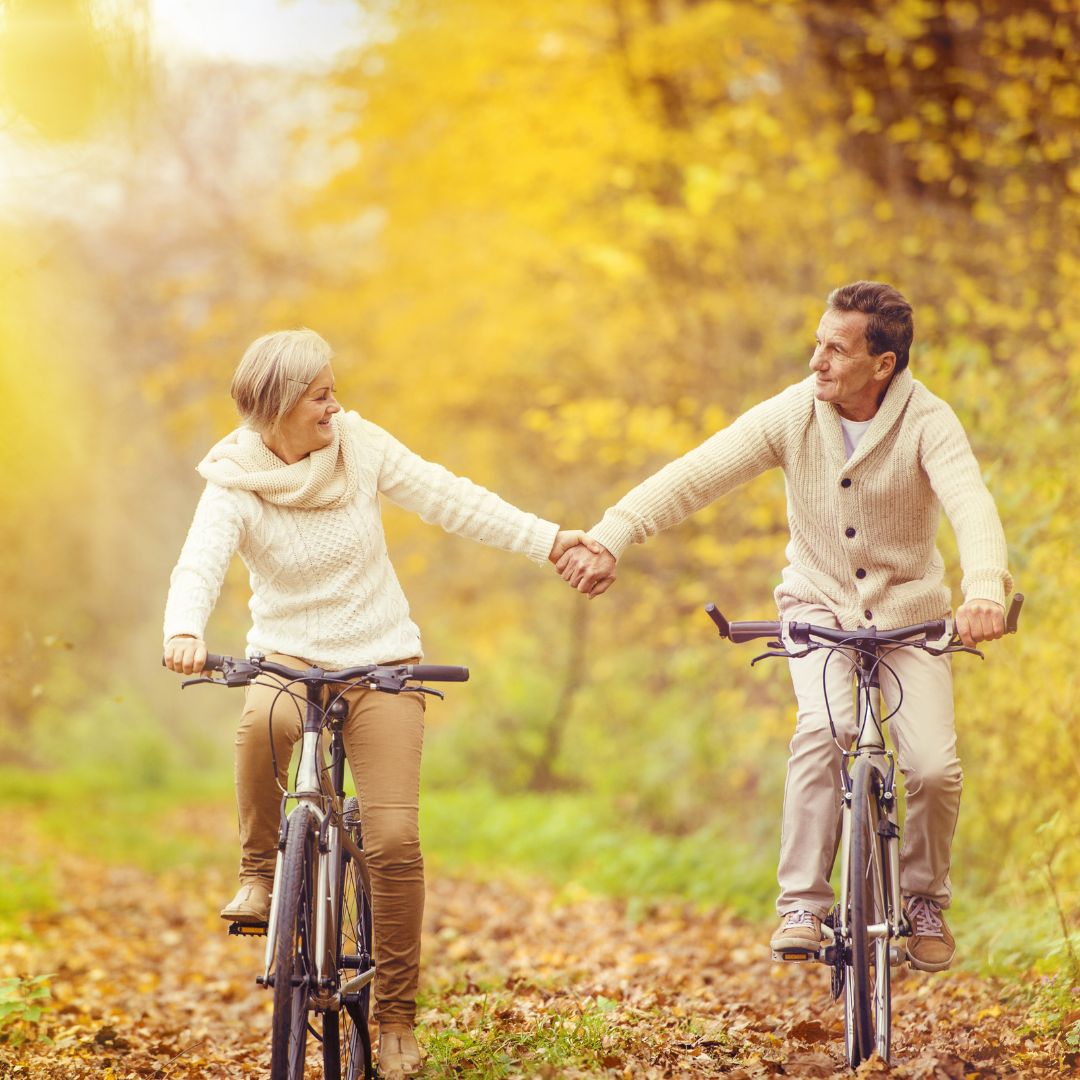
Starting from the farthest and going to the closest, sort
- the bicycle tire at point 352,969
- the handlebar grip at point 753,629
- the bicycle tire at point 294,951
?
1. the handlebar grip at point 753,629
2. the bicycle tire at point 352,969
3. the bicycle tire at point 294,951

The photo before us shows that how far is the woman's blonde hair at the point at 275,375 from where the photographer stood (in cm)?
422

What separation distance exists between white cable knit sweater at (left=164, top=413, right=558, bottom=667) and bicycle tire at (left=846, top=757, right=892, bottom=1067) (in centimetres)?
143

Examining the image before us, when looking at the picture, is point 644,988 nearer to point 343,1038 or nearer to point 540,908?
point 343,1038

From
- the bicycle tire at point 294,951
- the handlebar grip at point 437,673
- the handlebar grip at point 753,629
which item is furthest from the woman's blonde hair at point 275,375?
the handlebar grip at point 753,629

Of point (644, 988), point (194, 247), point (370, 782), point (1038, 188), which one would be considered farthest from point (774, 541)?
point (194, 247)

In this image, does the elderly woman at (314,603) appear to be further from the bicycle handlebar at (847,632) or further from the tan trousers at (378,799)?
the bicycle handlebar at (847,632)

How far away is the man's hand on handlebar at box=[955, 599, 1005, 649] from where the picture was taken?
13.2 feet

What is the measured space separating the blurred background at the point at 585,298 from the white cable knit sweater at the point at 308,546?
7.81 feet

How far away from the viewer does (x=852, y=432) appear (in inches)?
181

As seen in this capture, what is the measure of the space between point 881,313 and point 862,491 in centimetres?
56

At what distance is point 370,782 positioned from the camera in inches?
168

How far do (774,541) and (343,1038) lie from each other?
5.05m

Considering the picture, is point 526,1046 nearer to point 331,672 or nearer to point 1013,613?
point 331,672

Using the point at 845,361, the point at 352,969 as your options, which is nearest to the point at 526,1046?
the point at 352,969
